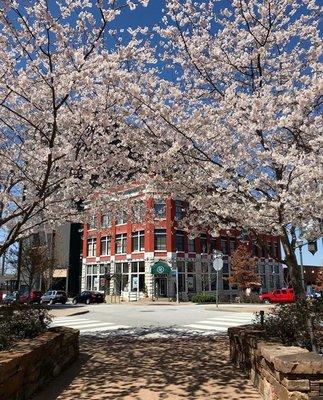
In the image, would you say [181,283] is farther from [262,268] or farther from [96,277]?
[262,268]

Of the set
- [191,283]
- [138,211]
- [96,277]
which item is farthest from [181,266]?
[138,211]

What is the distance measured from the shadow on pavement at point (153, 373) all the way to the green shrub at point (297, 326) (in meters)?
0.99

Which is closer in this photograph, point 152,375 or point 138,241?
point 152,375

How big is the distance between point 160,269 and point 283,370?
4473 centimetres

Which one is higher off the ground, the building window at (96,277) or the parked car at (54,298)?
the building window at (96,277)

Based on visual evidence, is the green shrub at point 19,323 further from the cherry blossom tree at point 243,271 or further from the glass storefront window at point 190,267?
the glass storefront window at point 190,267

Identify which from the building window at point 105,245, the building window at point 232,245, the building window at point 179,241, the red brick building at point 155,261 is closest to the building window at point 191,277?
the red brick building at point 155,261

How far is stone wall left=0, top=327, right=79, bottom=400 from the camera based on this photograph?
5.55 metres

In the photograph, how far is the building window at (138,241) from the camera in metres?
52.4

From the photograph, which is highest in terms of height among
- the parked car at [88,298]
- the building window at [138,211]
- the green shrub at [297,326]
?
the building window at [138,211]

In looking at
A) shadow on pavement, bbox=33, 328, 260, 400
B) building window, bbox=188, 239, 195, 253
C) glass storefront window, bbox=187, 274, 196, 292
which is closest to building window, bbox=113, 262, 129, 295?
glass storefront window, bbox=187, 274, 196, 292

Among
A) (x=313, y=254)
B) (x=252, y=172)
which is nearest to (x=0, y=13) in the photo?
(x=252, y=172)

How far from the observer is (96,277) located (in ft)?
193

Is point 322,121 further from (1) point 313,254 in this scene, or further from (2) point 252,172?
(1) point 313,254
